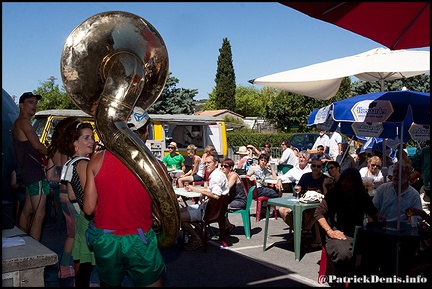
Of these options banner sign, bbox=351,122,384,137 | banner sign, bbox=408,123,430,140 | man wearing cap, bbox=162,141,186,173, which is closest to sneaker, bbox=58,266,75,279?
banner sign, bbox=351,122,384,137

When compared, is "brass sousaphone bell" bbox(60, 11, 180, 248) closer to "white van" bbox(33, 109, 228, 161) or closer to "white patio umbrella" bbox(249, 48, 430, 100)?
"white patio umbrella" bbox(249, 48, 430, 100)

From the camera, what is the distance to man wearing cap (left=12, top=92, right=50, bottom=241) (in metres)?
5.08

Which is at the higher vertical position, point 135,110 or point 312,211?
point 135,110

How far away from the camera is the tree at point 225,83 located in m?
56.5

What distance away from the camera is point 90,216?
3.10 meters

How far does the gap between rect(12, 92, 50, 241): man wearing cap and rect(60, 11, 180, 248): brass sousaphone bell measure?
1432 mm

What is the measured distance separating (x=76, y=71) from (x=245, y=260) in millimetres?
3089

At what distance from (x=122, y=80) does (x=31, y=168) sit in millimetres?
2288

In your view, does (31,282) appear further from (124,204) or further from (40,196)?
(40,196)

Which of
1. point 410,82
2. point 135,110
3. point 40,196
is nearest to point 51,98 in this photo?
point 410,82

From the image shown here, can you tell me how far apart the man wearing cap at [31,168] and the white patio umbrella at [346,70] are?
10.4 feet

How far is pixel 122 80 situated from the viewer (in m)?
3.39

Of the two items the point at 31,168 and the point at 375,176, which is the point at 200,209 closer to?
the point at 31,168

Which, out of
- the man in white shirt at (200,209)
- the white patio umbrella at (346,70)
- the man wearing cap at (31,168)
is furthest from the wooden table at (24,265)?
the white patio umbrella at (346,70)
